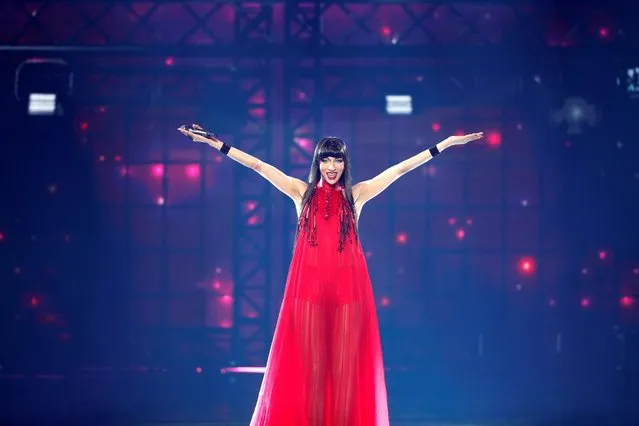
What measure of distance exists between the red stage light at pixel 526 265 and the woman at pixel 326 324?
5.55 m

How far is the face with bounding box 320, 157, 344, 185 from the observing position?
3.23 meters

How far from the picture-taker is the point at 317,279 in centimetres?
316

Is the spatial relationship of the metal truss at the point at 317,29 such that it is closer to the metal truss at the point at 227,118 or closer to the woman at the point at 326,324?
the metal truss at the point at 227,118

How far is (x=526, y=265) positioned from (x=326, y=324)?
229 inches

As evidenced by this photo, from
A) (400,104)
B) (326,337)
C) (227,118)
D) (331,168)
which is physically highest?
(400,104)

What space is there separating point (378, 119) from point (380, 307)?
221 cm

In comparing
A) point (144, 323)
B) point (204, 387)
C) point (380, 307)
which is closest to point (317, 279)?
point (204, 387)

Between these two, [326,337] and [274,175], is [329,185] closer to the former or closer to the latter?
[274,175]

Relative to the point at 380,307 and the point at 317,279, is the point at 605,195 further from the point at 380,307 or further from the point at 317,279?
the point at 317,279

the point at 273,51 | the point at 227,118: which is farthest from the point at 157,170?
the point at 273,51

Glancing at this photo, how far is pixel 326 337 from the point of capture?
3135 mm

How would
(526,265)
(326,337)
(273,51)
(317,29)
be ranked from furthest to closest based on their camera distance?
(526,265)
(317,29)
(273,51)
(326,337)

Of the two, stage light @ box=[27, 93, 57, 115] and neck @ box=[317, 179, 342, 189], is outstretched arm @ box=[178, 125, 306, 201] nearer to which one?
neck @ box=[317, 179, 342, 189]

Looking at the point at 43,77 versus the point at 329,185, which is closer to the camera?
the point at 329,185
